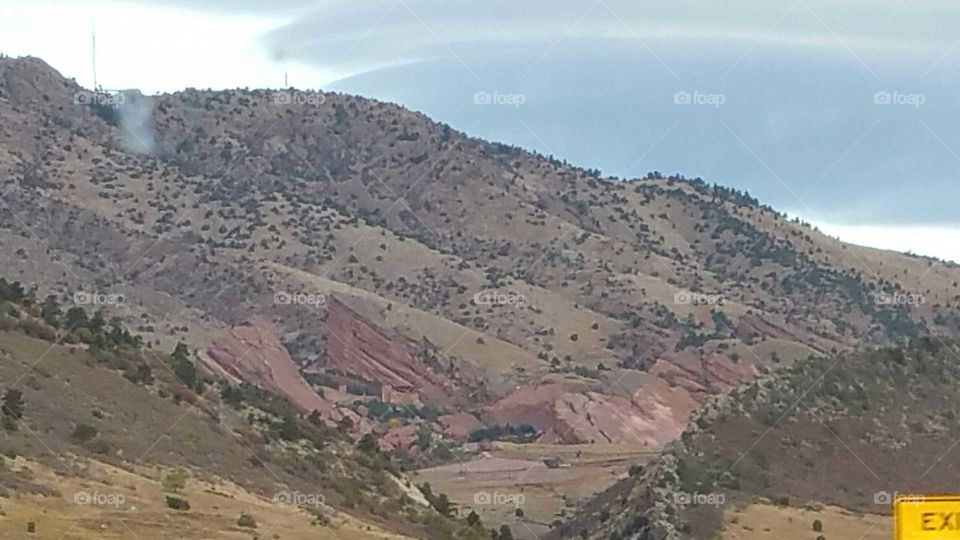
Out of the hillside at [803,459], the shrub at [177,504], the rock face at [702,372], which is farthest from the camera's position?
the rock face at [702,372]

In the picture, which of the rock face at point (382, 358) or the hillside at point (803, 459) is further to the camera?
the rock face at point (382, 358)

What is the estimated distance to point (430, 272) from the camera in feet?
355

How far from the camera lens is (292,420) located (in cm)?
4081

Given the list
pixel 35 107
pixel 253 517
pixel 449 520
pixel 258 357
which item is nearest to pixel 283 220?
pixel 35 107

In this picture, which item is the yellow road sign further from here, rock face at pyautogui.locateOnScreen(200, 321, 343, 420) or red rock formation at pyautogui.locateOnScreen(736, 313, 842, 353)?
red rock formation at pyautogui.locateOnScreen(736, 313, 842, 353)

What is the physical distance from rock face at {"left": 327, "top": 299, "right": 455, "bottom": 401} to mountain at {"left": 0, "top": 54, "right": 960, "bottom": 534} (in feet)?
0.48

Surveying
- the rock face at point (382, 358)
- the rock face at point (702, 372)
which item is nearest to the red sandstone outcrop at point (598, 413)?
the rock face at point (702, 372)

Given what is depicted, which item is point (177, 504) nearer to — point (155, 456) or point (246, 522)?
point (246, 522)

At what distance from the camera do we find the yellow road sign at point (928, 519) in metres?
9.87

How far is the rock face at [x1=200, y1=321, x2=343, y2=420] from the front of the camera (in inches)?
2746

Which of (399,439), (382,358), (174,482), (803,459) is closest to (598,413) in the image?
(399,439)

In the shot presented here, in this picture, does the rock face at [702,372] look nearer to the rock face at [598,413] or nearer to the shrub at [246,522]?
the rock face at [598,413]

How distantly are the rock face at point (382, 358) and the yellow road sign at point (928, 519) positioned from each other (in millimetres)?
74340

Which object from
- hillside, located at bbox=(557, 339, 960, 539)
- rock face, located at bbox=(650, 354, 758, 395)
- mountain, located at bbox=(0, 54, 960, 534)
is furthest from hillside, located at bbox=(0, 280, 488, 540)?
rock face, located at bbox=(650, 354, 758, 395)
